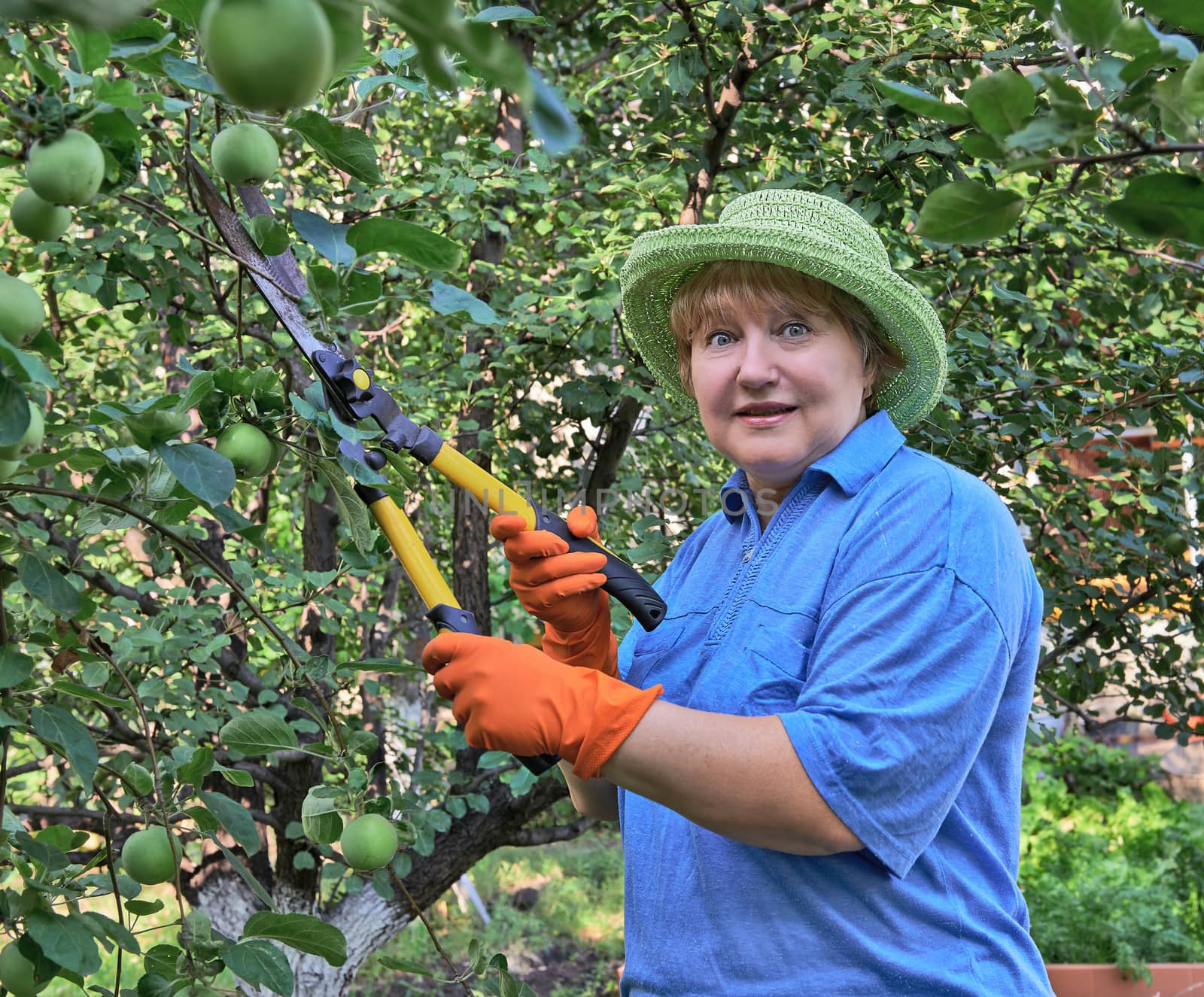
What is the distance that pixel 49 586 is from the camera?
1.05 m

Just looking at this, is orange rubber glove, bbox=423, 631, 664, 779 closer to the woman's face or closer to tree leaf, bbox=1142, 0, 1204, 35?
the woman's face

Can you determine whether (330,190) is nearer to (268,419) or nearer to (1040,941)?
(268,419)

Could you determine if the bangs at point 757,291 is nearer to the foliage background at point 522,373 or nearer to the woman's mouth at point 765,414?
the woman's mouth at point 765,414

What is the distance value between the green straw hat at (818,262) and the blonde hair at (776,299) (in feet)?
0.06

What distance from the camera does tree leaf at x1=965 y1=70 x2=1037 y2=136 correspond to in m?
0.63

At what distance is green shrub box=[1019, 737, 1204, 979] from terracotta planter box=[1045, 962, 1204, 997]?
0.20 feet

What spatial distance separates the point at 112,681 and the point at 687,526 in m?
1.48

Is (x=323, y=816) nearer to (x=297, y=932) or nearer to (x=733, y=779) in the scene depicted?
(x=297, y=932)

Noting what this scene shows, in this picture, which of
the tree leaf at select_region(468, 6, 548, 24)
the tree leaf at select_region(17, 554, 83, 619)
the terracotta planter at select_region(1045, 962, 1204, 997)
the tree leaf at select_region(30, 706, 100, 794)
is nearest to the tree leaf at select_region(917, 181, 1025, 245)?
the tree leaf at select_region(468, 6, 548, 24)

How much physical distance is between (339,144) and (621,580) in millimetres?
663

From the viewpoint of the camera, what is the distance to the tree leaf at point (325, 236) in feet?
3.68

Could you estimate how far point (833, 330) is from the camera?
1549mm

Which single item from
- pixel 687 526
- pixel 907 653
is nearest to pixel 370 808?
pixel 907 653

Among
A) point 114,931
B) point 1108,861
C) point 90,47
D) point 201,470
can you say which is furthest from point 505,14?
point 1108,861
